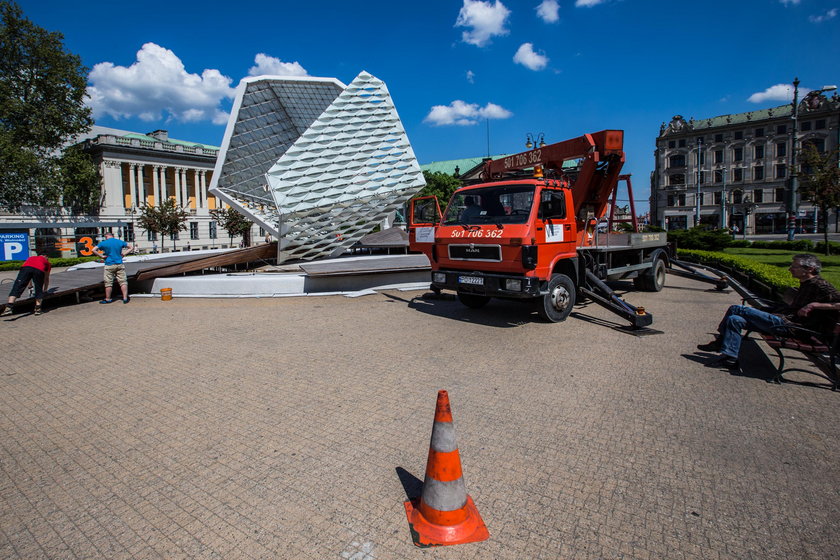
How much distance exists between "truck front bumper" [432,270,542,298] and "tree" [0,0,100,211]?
47.6 metres

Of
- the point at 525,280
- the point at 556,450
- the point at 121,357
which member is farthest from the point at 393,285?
the point at 556,450

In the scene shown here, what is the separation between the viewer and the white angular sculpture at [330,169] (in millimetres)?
15398

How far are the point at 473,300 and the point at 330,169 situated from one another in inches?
333

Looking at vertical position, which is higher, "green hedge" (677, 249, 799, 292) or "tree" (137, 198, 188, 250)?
"tree" (137, 198, 188, 250)

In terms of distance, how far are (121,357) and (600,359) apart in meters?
6.90

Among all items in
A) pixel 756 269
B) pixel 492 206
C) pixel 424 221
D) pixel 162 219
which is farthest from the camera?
pixel 162 219

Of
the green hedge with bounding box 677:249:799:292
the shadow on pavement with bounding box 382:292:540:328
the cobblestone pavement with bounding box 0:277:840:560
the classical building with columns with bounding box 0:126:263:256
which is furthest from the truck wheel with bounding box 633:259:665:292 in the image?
the classical building with columns with bounding box 0:126:263:256

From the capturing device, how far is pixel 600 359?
20.8 feet

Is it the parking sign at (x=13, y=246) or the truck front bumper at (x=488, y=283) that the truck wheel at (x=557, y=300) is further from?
the parking sign at (x=13, y=246)

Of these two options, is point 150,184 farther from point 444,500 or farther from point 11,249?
point 444,500

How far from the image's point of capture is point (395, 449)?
3869mm

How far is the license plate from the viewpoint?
8328 millimetres

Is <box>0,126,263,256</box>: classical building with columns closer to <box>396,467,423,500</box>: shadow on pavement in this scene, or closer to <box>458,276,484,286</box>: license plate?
<box>458,276,484,286</box>: license plate

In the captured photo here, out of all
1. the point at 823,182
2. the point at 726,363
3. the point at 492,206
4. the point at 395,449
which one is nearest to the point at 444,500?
the point at 395,449
